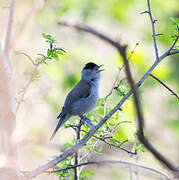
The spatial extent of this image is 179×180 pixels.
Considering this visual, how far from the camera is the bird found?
4.36 meters

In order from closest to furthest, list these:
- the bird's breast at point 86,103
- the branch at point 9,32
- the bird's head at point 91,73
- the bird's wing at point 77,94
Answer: the branch at point 9,32 < the bird's breast at point 86,103 < the bird's wing at point 77,94 < the bird's head at point 91,73

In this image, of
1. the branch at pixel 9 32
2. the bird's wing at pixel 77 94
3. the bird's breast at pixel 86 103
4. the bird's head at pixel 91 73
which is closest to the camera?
the branch at pixel 9 32

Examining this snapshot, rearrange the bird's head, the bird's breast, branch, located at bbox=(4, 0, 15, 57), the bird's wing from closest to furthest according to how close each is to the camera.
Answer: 1. branch, located at bbox=(4, 0, 15, 57)
2. the bird's breast
3. the bird's wing
4. the bird's head

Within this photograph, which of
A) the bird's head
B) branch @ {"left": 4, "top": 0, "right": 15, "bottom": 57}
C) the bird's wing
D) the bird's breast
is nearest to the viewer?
branch @ {"left": 4, "top": 0, "right": 15, "bottom": 57}

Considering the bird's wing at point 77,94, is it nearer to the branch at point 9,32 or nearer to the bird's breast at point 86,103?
the bird's breast at point 86,103

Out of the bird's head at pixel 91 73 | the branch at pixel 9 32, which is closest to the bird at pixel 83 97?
the bird's head at pixel 91 73

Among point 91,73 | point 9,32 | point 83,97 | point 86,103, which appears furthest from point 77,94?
point 9,32

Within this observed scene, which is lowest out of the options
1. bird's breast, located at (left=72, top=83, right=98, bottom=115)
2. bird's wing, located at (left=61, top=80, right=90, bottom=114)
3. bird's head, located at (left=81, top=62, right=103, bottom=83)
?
bird's breast, located at (left=72, top=83, right=98, bottom=115)

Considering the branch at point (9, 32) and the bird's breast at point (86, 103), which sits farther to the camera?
the bird's breast at point (86, 103)

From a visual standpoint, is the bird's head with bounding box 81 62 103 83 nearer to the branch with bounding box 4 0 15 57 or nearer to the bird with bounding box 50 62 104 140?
the bird with bounding box 50 62 104 140

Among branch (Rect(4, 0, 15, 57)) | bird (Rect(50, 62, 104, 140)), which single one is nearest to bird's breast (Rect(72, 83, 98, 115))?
bird (Rect(50, 62, 104, 140))

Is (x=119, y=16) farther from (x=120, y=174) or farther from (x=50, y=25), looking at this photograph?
(x=120, y=174)

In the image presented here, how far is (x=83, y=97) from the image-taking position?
181 inches

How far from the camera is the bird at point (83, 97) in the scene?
14.3 ft
